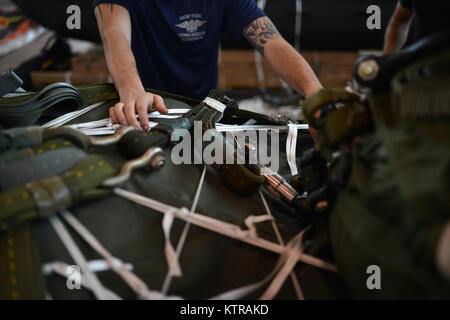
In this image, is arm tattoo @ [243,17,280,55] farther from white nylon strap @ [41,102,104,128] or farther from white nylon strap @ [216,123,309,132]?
white nylon strap @ [41,102,104,128]

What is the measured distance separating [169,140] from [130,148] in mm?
72

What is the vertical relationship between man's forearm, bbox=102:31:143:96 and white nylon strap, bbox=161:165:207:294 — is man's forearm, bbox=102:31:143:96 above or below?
above

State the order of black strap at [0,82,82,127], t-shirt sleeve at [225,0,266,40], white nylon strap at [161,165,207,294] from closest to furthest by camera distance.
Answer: white nylon strap at [161,165,207,294], black strap at [0,82,82,127], t-shirt sleeve at [225,0,266,40]

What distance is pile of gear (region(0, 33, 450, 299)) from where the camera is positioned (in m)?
0.31

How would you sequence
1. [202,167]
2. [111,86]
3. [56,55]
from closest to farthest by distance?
[202,167] < [111,86] < [56,55]

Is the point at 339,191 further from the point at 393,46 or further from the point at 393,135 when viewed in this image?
the point at 393,46

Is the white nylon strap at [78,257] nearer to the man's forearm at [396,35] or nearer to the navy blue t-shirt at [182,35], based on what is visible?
the navy blue t-shirt at [182,35]

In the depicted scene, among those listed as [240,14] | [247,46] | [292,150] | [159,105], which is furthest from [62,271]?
[247,46]

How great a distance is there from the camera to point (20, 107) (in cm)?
57

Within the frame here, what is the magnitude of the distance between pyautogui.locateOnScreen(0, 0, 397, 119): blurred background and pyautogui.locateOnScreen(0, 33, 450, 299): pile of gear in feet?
5.15

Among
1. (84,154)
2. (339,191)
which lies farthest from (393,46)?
(84,154)

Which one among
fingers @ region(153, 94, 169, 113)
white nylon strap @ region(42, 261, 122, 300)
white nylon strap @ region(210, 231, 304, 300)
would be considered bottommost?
white nylon strap @ region(210, 231, 304, 300)

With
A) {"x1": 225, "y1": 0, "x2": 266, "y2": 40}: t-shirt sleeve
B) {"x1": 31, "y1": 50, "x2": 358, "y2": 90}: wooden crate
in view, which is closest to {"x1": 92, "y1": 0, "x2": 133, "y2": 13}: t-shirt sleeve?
{"x1": 225, "y1": 0, "x2": 266, "y2": 40}: t-shirt sleeve

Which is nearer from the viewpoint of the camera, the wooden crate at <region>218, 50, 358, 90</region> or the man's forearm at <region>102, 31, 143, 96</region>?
the man's forearm at <region>102, 31, 143, 96</region>
